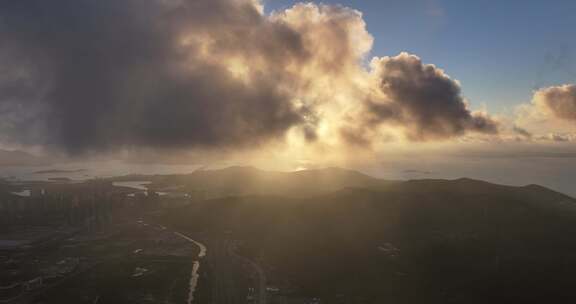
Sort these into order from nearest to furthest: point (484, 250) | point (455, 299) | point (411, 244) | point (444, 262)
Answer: point (455, 299), point (444, 262), point (484, 250), point (411, 244)

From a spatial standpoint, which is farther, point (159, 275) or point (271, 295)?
point (159, 275)

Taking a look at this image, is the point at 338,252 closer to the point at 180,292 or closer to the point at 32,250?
the point at 180,292

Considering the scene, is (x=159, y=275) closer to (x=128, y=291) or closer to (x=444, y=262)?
(x=128, y=291)

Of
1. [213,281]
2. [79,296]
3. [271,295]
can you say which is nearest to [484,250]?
[271,295]

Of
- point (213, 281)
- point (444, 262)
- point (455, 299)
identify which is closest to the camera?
point (455, 299)

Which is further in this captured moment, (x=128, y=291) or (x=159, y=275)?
(x=159, y=275)

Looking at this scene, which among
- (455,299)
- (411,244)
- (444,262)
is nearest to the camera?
(455,299)

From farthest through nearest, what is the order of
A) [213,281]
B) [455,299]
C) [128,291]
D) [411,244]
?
[411,244], [213,281], [128,291], [455,299]

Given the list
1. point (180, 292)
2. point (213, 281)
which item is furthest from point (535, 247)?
point (180, 292)
